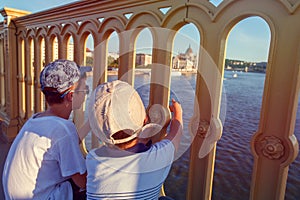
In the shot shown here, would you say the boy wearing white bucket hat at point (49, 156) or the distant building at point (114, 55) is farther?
the distant building at point (114, 55)

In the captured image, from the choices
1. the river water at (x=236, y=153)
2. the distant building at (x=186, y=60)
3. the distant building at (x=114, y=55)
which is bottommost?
the river water at (x=236, y=153)

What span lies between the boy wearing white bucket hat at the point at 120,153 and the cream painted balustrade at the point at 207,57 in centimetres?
46

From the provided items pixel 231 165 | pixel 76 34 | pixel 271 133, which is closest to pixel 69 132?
pixel 271 133

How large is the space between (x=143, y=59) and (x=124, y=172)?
941 mm

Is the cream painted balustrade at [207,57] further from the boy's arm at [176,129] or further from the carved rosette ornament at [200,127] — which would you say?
the boy's arm at [176,129]

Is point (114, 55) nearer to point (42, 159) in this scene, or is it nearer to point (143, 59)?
point (143, 59)

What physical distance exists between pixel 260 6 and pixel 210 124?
2.04ft

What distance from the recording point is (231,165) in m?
2.09

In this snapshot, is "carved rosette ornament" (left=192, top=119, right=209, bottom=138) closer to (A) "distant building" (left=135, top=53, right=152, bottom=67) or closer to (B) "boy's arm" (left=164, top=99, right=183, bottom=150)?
(B) "boy's arm" (left=164, top=99, right=183, bottom=150)

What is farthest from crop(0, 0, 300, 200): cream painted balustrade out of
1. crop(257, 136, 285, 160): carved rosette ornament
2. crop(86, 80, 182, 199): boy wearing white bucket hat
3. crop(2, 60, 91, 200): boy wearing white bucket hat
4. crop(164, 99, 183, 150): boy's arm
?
crop(2, 60, 91, 200): boy wearing white bucket hat

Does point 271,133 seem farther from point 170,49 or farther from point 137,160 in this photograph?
point 170,49

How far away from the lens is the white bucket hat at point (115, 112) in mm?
902

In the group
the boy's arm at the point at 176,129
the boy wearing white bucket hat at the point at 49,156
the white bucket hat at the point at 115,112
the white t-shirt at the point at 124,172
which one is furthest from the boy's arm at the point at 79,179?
the boy's arm at the point at 176,129

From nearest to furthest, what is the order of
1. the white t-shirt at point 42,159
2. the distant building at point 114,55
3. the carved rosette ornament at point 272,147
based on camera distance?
the carved rosette ornament at point 272,147 < the white t-shirt at point 42,159 < the distant building at point 114,55
